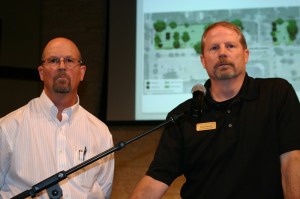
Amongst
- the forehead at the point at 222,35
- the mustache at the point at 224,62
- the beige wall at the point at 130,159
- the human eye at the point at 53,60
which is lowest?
the beige wall at the point at 130,159

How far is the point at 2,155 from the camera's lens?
2430mm

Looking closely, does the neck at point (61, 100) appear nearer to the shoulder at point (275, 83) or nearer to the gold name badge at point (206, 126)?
the gold name badge at point (206, 126)

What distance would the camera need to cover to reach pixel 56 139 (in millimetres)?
2504

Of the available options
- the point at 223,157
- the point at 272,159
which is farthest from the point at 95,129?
the point at 272,159

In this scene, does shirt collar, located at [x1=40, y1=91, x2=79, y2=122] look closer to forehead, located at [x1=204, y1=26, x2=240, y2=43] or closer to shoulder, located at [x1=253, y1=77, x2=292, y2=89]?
forehead, located at [x1=204, y1=26, x2=240, y2=43]

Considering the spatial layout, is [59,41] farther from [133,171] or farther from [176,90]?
[133,171]

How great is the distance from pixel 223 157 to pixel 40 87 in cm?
260

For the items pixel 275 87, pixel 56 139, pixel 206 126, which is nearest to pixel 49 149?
pixel 56 139

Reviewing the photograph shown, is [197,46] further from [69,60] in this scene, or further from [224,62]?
[224,62]

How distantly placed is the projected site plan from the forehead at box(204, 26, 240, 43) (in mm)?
1484

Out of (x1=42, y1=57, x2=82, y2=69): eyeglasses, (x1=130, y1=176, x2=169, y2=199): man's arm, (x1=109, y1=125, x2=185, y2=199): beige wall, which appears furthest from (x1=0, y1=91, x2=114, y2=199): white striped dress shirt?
(x1=109, y1=125, x2=185, y2=199): beige wall

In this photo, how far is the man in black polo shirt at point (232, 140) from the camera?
74.5 inches

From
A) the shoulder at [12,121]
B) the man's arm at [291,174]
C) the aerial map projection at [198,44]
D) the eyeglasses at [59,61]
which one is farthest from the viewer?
the aerial map projection at [198,44]

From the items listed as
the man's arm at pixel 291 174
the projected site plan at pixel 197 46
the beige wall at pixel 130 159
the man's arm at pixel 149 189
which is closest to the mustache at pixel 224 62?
the man's arm at pixel 291 174
